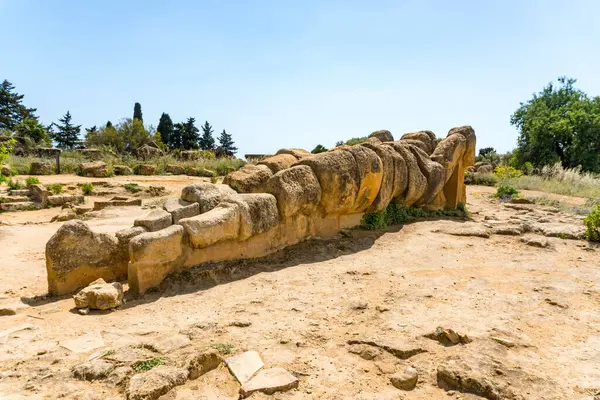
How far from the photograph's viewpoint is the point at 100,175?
15164 millimetres

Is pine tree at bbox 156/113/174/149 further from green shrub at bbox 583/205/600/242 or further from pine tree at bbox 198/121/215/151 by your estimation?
green shrub at bbox 583/205/600/242

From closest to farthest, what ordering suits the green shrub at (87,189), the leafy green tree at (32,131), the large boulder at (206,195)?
1. the large boulder at (206,195)
2. the green shrub at (87,189)
3. the leafy green tree at (32,131)

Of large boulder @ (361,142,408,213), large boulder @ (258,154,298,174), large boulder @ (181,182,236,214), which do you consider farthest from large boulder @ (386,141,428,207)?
large boulder @ (181,182,236,214)

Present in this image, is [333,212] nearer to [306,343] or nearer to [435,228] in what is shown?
[435,228]

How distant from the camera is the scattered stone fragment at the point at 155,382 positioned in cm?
227

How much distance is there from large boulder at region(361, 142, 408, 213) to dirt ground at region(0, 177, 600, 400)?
118 cm

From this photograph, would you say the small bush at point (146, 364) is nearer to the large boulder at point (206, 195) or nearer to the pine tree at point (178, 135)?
the large boulder at point (206, 195)

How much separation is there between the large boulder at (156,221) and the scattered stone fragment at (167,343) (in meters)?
1.59

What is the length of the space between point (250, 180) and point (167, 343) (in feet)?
9.87

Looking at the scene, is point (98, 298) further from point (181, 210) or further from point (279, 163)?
point (279, 163)

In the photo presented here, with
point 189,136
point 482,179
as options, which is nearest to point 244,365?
point 482,179

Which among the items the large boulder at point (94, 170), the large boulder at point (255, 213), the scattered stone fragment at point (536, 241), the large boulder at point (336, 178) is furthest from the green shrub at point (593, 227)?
the large boulder at point (94, 170)

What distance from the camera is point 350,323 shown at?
3.30 meters

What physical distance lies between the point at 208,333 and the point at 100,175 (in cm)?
1393
